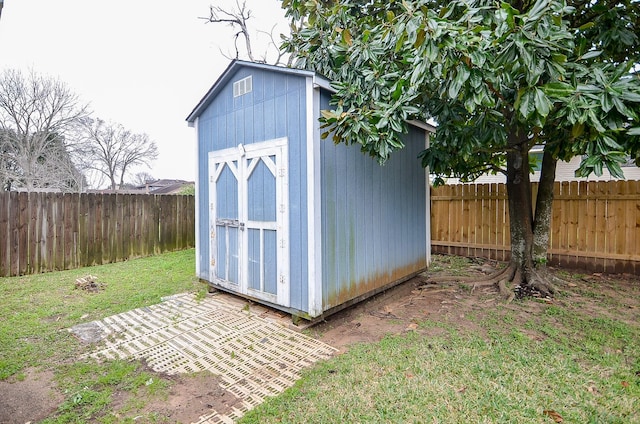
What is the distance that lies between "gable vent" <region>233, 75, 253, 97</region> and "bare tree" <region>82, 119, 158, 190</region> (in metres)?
19.0

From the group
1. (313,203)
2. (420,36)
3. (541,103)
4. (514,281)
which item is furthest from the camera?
(514,281)

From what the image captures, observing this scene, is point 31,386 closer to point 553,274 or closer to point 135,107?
point 553,274

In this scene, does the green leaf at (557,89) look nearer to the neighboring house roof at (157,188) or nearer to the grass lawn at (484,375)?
the grass lawn at (484,375)

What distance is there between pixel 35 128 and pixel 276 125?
19.1m

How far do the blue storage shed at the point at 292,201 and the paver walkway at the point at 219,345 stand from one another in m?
0.32

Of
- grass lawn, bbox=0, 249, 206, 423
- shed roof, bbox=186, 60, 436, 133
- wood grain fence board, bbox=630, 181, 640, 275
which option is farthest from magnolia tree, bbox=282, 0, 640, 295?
grass lawn, bbox=0, 249, 206, 423

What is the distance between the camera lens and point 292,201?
133 inches

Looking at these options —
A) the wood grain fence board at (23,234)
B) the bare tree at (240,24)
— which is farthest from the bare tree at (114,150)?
the wood grain fence board at (23,234)

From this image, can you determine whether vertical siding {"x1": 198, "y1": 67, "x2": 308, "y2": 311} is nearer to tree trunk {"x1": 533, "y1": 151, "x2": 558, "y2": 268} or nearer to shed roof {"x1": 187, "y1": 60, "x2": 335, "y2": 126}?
shed roof {"x1": 187, "y1": 60, "x2": 335, "y2": 126}

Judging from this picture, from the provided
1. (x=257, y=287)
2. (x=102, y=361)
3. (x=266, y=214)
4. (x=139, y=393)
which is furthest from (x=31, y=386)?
(x=266, y=214)

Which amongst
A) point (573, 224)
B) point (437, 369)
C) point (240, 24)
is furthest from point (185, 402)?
point (240, 24)

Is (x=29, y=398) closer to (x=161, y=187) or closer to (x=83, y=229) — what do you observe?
(x=83, y=229)

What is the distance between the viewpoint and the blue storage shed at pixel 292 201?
3.28m

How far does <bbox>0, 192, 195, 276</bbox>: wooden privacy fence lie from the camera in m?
5.49
